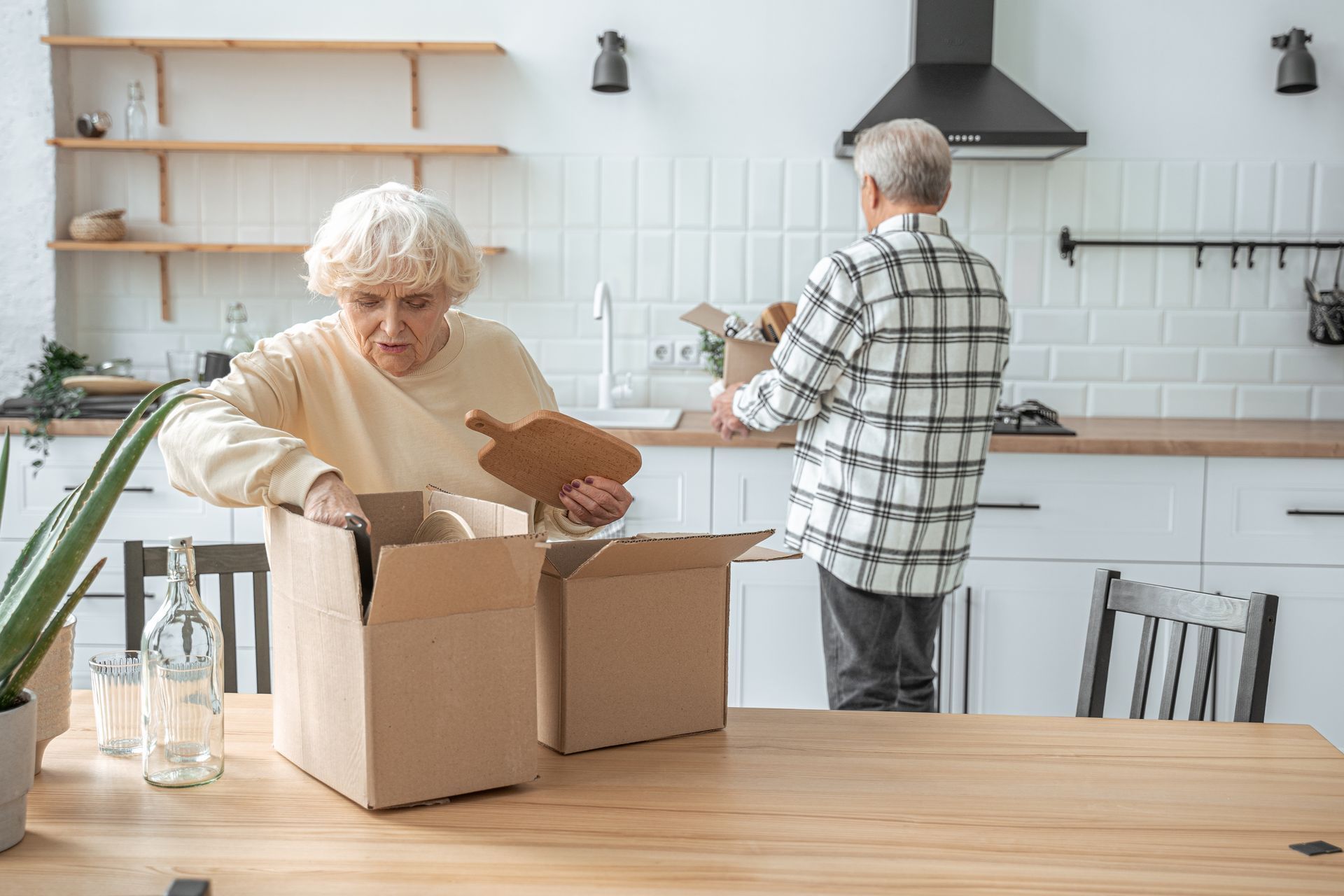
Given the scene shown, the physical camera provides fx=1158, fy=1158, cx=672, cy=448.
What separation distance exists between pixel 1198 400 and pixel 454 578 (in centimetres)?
295

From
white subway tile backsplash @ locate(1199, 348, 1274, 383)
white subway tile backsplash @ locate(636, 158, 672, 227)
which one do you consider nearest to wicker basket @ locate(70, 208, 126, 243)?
white subway tile backsplash @ locate(636, 158, 672, 227)

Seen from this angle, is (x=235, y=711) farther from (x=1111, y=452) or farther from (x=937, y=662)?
(x=1111, y=452)

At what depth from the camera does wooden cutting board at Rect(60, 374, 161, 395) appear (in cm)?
303

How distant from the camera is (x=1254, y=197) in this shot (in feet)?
10.9

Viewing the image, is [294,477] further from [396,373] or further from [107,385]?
[107,385]

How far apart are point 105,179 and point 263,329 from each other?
0.64m

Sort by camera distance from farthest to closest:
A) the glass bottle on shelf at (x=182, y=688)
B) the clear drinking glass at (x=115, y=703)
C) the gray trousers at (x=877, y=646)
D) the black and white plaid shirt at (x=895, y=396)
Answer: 1. the gray trousers at (x=877, y=646)
2. the black and white plaid shirt at (x=895, y=396)
3. the clear drinking glass at (x=115, y=703)
4. the glass bottle on shelf at (x=182, y=688)

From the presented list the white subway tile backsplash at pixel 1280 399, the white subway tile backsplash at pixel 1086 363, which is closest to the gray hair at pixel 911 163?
the white subway tile backsplash at pixel 1086 363

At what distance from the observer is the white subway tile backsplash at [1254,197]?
10.9ft

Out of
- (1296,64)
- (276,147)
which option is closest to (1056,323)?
(1296,64)

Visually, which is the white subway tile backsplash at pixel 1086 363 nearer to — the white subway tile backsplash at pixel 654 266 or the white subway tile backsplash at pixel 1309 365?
the white subway tile backsplash at pixel 1309 365

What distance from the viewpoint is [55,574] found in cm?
98

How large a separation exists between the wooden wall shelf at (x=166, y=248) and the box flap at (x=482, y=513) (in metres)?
2.20

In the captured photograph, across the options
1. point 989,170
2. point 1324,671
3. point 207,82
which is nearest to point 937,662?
point 1324,671
